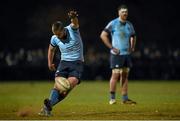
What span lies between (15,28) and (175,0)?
10316mm

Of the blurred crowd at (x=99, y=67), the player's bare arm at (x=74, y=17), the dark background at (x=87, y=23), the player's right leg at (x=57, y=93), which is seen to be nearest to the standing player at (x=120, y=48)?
the player's bare arm at (x=74, y=17)

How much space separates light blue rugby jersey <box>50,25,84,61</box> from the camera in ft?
55.4

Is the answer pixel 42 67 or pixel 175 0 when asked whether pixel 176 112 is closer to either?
pixel 42 67

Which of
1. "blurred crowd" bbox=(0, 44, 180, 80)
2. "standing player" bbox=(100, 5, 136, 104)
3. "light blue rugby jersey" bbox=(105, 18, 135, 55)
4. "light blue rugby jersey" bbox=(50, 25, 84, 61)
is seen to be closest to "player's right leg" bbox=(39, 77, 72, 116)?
"light blue rugby jersey" bbox=(50, 25, 84, 61)

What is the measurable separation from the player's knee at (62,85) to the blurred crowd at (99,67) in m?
23.6

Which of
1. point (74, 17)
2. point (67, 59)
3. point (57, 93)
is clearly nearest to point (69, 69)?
point (67, 59)

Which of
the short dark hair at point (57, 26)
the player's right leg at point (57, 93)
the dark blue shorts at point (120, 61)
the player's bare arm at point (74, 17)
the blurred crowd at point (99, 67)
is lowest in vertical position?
the blurred crowd at point (99, 67)

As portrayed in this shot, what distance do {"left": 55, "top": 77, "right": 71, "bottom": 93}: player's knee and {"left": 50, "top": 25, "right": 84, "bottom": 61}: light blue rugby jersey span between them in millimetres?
610

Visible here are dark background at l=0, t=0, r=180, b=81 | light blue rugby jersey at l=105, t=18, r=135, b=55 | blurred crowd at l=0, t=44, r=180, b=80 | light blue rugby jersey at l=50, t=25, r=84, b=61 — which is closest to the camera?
light blue rugby jersey at l=50, t=25, r=84, b=61

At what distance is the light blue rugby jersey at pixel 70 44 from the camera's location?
16.9m

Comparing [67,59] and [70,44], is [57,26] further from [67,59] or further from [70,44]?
[67,59]

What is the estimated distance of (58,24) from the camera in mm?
16406

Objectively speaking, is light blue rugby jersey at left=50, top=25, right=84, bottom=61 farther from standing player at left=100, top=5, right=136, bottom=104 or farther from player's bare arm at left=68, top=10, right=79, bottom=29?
standing player at left=100, top=5, right=136, bottom=104

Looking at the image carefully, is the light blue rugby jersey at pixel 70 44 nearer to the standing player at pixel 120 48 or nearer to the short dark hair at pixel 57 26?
the short dark hair at pixel 57 26
